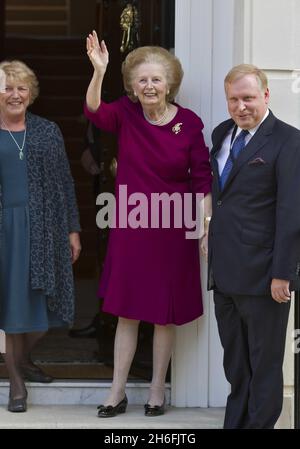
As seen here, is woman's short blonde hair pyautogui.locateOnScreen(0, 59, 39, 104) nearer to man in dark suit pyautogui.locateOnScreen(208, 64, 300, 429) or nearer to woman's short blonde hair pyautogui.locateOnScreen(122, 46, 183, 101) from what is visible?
woman's short blonde hair pyautogui.locateOnScreen(122, 46, 183, 101)

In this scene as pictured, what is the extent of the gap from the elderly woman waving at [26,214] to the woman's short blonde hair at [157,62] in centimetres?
45

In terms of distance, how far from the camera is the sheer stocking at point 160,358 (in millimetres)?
5047

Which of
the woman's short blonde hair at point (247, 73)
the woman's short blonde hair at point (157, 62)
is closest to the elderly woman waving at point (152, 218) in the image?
the woman's short blonde hair at point (157, 62)

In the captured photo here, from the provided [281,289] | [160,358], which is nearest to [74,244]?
[160,358]

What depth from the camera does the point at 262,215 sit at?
436cm

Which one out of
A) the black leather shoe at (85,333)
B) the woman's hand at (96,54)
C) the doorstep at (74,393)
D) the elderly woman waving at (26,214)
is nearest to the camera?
the woman's hand at (96,54)

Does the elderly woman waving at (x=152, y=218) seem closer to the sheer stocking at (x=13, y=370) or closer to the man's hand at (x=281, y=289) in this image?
the sheer stocking at (x=13, y=370)

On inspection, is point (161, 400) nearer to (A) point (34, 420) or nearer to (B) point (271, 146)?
(A) point (34, 420)

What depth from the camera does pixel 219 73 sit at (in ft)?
17.1

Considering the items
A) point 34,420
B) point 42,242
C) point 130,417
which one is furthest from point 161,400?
point 42,242

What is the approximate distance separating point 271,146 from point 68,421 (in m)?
1.56

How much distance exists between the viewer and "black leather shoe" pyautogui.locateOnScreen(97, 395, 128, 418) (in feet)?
16.5

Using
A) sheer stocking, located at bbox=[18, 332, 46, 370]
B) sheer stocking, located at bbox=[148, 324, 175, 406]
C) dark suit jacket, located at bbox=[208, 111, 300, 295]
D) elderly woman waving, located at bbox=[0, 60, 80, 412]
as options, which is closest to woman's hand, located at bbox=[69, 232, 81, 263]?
elderly woman waving, located at bbox=[0, 60, 80, 412]

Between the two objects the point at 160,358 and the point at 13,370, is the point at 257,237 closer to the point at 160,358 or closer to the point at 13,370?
the point at 160,358
